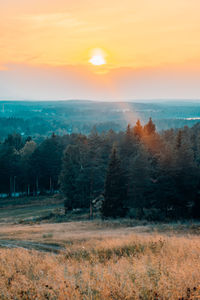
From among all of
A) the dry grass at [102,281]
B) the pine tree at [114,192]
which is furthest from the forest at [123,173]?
the dry grass at [102,281]

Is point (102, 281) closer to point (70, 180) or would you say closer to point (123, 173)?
point (123, 173)

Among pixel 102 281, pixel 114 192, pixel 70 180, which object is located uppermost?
pixel 102 281

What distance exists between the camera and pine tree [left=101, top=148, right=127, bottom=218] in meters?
36.3

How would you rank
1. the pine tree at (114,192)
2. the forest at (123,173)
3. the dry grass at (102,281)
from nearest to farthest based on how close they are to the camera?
the dry grass at (102,281)
the forest at (123,173)
the pine tree at (114,192)

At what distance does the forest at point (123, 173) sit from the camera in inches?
1409

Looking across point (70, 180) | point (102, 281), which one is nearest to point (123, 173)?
point (70, 180)

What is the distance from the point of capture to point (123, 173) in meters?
38.8

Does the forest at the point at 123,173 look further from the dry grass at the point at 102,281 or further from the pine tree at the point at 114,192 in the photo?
the dry grass at the point at 102,281

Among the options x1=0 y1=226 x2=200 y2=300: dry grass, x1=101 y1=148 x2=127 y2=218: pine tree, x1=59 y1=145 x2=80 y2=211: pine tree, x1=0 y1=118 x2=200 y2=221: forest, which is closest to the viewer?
x1=0 y1=226 x2=200 y2=300: dry grass

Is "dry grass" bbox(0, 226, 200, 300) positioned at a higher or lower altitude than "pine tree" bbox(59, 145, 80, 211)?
higher

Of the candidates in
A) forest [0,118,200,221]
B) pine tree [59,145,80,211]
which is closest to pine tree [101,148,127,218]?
forest [0,118,200,221]

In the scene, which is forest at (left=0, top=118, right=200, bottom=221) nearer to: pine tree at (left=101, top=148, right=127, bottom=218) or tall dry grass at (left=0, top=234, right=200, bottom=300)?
pine tree at (left=101, top=148, right=127, bottom=218)

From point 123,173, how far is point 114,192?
125 inches

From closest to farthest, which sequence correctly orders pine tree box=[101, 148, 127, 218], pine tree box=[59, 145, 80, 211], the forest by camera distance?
the forest → pine tree box=[101, 148, 127, 218] → pine tree box=[59, 145, 80, 211]
